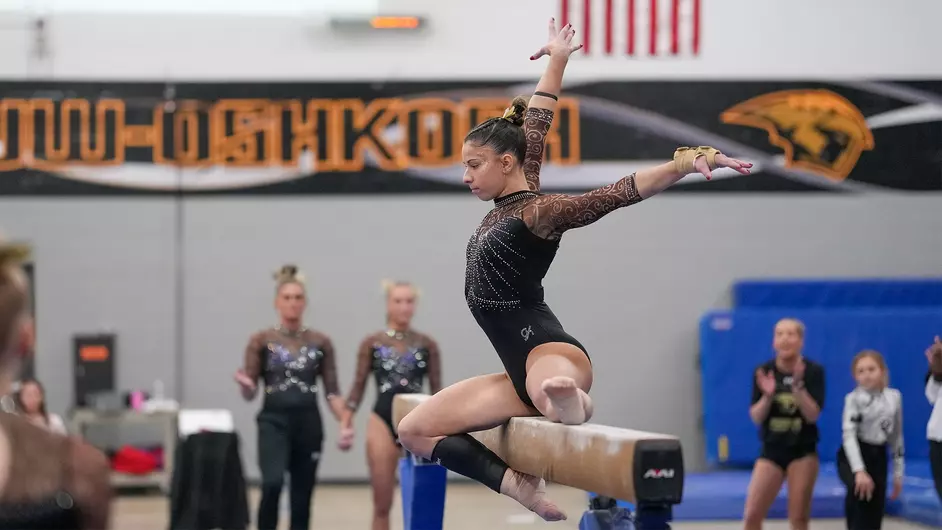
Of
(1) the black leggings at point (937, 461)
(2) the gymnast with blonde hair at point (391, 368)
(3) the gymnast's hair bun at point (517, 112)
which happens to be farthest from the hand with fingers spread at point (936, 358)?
(3) the gymnast's hair bun at point (517, 112)

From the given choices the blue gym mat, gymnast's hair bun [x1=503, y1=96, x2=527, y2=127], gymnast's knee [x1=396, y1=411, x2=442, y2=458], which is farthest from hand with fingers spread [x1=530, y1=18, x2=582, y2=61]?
the blue gym mat

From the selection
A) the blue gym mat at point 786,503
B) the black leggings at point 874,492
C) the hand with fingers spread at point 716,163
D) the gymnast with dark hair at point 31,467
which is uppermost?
the hand with fingers spread at point 716,163

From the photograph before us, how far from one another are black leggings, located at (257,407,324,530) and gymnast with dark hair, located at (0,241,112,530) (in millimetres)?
4834

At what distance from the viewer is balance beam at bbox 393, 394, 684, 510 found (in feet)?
10.1

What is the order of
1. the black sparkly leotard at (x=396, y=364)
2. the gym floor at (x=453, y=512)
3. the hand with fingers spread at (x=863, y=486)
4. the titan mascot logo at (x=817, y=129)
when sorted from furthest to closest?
the titan mascot logo at (x=817, y=129)
the gym floor at (x=453, y=512)
the black sparkly leotard at (x=396, y=364)
the hand with fingers spread at (x=863, y=486)

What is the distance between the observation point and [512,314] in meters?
3.83

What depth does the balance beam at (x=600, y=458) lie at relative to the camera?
3.07 meters

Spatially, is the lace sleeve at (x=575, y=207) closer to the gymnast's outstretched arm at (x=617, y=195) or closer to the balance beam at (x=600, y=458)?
the gymnast's outstretched arm at (x=617, y=195)

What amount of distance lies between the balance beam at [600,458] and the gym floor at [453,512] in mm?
3768

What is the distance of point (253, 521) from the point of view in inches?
320

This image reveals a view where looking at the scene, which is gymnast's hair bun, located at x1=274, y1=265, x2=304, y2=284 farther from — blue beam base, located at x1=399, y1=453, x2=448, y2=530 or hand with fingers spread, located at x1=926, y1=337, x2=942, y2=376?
hand with fingers spread, located at x1=926, y1=337, x2=942, y2=376

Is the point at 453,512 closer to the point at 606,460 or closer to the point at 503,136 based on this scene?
the point at 503,136

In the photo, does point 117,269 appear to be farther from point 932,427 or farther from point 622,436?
point 622,436

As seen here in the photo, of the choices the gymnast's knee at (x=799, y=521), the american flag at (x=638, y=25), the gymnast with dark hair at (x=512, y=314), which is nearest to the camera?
the gymnast with dark hair at (x=512, y=314)
